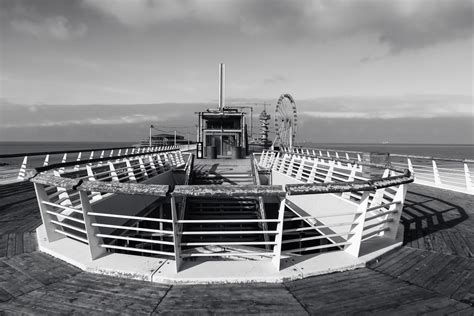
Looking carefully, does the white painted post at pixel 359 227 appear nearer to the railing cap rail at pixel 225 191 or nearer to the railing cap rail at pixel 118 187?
the railing cap rail at pixel 225 191

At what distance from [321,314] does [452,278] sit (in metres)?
1.87

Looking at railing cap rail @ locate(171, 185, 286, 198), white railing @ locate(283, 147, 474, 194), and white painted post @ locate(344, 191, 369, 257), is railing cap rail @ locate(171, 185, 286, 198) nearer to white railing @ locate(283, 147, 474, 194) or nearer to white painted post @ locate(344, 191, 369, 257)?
white painted post @ locate(344, 191, 369, 257)

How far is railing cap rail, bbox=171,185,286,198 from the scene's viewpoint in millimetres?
2781

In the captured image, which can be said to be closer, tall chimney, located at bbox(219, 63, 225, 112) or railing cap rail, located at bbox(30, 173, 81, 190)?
railing cap rail, located at bbox(30, 173, 81, 190)

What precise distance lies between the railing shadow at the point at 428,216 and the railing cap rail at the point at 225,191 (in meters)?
2.94

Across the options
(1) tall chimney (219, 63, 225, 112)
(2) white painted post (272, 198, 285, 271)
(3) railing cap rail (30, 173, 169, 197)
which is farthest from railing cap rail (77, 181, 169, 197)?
(1) tall chimney (219, 63, 225, 112)

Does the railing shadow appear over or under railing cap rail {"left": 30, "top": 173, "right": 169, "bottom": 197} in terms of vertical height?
under

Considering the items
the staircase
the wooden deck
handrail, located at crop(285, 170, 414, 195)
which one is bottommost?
the staircase

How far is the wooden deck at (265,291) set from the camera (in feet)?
8.35

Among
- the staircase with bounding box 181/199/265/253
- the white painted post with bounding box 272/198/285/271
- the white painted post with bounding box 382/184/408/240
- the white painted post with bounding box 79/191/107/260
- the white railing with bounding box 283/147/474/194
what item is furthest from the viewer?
the white railing with bounding box 283/147/474/194

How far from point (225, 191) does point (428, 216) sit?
18.5 feet

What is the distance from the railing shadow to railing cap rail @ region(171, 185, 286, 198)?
2.94m

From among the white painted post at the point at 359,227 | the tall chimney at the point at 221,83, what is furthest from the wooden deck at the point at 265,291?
the tall chimney at the point at 221,83

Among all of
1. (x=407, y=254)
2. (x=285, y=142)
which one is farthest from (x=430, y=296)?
(x=285, y=142)
